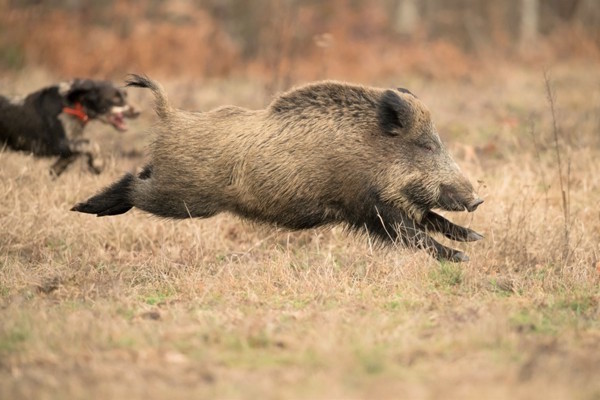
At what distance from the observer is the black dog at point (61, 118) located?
29.3 ft

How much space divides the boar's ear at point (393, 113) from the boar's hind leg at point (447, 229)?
785mm

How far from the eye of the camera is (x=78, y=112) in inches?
364

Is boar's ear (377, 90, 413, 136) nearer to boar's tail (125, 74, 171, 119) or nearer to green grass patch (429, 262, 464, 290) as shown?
green grass patch (429, 262, 464, 290)

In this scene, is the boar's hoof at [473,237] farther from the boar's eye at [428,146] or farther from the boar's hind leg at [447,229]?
the boar's eye at [428,146]

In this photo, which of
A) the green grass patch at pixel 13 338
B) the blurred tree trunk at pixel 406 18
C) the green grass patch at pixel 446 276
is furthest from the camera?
the blurred tree trunk at pixel 406 18

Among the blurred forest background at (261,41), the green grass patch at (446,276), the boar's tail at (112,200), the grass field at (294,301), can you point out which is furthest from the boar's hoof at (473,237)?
the blurred forest background at (261,41)

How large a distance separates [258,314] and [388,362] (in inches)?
50.4

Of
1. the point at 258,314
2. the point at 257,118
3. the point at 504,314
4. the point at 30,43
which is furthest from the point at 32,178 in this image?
the point at 30,43

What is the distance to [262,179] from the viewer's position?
21.0 feet

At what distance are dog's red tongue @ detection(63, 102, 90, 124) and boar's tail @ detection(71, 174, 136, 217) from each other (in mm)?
2766

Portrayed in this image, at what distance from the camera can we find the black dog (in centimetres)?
894

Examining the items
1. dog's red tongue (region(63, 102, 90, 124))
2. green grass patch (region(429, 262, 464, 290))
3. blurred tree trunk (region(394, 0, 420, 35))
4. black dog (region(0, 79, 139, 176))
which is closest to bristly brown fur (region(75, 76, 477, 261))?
green grass patch (region(429, 262, 464, 290))

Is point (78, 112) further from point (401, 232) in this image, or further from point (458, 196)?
point (458, 196)

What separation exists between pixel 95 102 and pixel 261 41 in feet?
32.4
